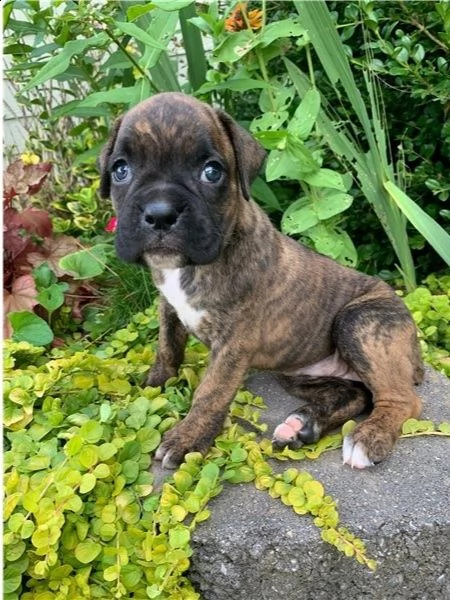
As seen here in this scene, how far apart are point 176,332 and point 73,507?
49.1 inches

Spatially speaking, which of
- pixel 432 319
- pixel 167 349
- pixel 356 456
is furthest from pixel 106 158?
pixel 432 319

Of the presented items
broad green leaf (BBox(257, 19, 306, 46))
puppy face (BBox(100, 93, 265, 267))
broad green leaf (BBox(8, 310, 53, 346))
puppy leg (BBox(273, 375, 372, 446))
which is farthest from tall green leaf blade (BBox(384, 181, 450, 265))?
broad green leaf (BBox(8, 310, 53, 346))

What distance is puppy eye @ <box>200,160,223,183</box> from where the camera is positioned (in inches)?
108

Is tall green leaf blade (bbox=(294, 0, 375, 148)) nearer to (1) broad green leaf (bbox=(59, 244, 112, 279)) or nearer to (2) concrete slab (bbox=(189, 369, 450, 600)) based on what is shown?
(1) broad green leaf (bbox=(59, 244, 112, 279))

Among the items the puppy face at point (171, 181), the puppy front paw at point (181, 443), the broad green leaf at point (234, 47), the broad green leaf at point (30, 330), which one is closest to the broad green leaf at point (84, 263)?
the broad green leaf at point (30, 330)

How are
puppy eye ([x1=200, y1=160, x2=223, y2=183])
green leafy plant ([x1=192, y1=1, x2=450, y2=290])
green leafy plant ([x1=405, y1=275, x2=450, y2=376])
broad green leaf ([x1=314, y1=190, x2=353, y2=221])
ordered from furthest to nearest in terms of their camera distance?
green leafy plant ([x1=405, y1=275, x2=450, y2=376]) → broad green leaf ([x1=314, y1=190, x2=353, y2=221]) → green leafy plant ([x1=192, y1=1, x2=450, y2=290]) → puppy eye ([x1=200, y1=160, x2=223, y2=183])

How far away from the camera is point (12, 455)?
276 centimetres

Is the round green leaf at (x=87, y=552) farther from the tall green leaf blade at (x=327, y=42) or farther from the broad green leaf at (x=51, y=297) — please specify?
the tall green leaf blade at (x=327, y=42)

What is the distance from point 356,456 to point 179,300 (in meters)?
0.97

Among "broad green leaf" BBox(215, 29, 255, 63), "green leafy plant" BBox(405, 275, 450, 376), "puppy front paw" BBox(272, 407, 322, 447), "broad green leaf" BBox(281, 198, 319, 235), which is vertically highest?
"broad green leaf" BBox(215, 29, 255, 63)

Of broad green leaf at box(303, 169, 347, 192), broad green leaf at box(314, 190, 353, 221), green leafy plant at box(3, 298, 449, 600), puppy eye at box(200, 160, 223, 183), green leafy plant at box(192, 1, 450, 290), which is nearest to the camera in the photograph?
green leafy plant at box(3, 298, 449, 600)

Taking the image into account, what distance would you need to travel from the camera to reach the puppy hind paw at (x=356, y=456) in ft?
9.54

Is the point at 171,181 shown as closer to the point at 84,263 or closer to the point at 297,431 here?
the point at 297,431

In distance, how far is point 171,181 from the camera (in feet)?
8.70
